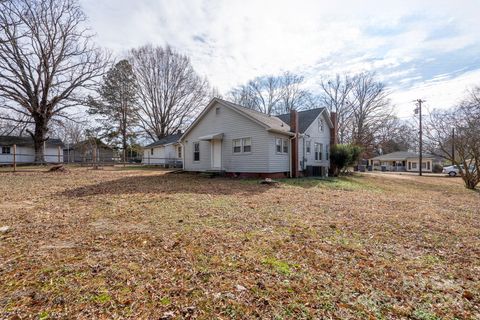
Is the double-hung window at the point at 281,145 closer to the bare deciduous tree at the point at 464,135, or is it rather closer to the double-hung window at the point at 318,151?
the double-hung window at the point at 318,151

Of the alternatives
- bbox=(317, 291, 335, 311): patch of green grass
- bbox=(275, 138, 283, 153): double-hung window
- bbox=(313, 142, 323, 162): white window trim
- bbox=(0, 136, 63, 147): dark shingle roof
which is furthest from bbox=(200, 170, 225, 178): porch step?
bbox=(0, 136, 63, 147): dark shingle roof

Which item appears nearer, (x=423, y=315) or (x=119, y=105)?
(x=423, y=315)

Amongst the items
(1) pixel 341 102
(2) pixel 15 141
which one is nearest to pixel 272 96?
(1) pixel 341 102

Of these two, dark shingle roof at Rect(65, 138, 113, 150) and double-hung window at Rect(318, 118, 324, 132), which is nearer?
double-hung window at Rect(318, 118, 324, 132)

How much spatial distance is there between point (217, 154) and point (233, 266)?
13947 mm

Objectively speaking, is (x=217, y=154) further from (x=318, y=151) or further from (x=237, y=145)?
(x=318, y=151)

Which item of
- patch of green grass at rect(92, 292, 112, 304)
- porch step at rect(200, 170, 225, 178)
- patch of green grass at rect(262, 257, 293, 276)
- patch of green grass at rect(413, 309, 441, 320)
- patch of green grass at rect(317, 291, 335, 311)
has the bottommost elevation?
patch of green grass at rect(413, 309, 441, 320)

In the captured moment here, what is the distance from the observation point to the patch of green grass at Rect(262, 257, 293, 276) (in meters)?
3.10

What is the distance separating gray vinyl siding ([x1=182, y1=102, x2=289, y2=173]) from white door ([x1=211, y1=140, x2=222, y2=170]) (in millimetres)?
277

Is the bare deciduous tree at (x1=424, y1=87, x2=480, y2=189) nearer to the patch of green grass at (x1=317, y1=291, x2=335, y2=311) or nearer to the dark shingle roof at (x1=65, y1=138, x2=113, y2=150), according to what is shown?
the patch of green grass at (x1=317, y1=291, x2=335, y2=311)

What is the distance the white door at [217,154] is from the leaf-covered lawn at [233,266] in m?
10.8

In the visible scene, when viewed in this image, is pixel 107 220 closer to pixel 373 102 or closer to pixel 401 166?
pixel 373 102

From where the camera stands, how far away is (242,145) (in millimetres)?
15727

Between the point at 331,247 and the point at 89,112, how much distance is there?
3425 centimetres
